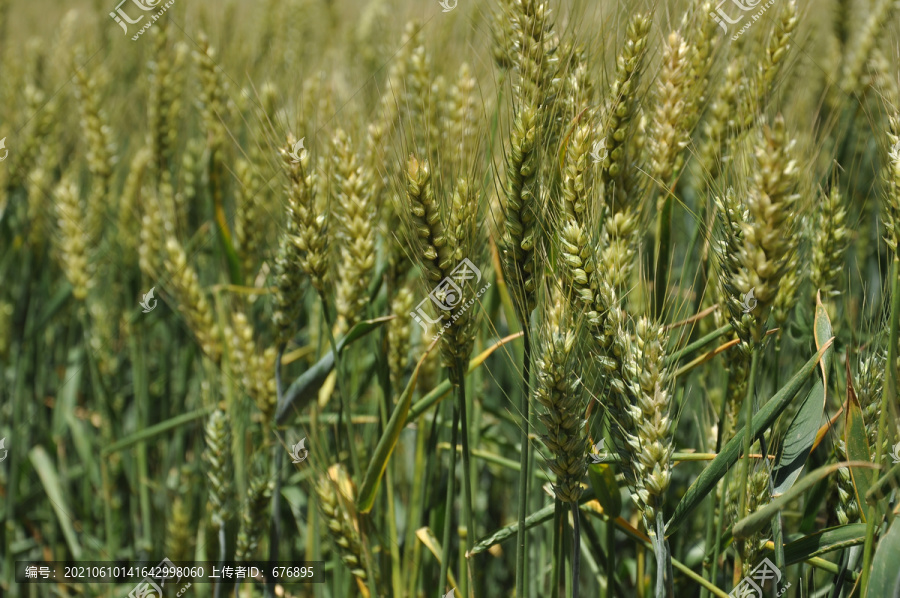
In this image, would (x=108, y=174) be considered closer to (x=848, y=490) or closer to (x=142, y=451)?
(x=142, y=451)

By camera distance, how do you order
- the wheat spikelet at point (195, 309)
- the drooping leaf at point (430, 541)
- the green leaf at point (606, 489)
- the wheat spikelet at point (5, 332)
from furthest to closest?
the wheat spikelet at point (5, 332) < the wheat spikelet at point (195, 309) < the drooping leaf at point (430, 541) < the green leaf at point (606, 489)

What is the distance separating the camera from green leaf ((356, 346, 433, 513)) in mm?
1236

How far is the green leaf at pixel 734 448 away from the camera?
3.48 feet

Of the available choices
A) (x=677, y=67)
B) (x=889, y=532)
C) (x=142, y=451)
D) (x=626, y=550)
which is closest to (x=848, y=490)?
(x=889, y=532)

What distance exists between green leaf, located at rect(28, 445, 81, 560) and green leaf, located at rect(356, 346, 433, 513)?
1.24 meters

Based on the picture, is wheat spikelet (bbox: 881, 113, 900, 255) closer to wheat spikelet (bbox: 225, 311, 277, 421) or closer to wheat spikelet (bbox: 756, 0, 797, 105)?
wheat spikelet (bbox: 756, 0, 797, 105)

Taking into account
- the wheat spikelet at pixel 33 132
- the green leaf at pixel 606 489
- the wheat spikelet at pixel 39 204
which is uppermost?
the wheat spikelet at pixel 33 132

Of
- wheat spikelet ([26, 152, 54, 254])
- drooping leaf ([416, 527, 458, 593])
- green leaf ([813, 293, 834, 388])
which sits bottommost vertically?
drooping leaf ([416, 527, 458, 593])

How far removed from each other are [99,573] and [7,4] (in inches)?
118

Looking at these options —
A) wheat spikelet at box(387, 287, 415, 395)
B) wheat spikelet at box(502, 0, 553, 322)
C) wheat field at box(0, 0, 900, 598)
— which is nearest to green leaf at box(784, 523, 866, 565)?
wheat field at box(0, 0, 900, 598)

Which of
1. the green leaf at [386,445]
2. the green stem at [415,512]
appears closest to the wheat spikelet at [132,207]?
the green stem at [415,512]

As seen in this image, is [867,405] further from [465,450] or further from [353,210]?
[353,210]

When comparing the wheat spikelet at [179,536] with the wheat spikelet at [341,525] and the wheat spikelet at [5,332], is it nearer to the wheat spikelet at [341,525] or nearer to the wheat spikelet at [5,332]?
the wheat spikelet at [341,525]

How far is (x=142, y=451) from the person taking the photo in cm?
206
